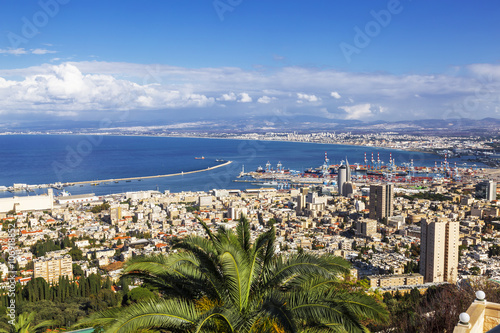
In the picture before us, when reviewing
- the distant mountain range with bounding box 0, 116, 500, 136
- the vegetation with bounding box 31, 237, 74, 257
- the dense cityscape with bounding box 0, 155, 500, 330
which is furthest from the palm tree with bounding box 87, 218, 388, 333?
the distant mountain range with bounding box 0, 116, 500, 136

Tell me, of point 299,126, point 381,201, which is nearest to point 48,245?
point 381,201

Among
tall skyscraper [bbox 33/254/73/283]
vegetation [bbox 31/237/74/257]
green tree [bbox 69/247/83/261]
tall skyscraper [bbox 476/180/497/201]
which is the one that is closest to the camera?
tall skyscraper [bbox 33/254/73/283]

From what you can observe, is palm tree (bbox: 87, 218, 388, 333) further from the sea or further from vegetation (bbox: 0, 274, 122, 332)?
the sea

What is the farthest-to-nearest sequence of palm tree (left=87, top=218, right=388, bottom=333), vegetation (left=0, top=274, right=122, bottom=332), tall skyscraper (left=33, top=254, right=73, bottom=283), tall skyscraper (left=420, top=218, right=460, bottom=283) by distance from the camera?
1. tall skyscraper (left=420, top=218, right=460, bottom=283)
2. tall skyscraper (left=33, top=254, right=73, bottom=283)
3. vegetation (left=0, top=274, right=122, bottom=332)
4. palm tree (left=87, top=218, right=388, bottom=333)

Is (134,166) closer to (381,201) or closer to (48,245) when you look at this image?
(381,201)

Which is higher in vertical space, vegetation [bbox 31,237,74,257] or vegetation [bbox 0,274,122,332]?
vegetation [bbox 0,274,122,332]

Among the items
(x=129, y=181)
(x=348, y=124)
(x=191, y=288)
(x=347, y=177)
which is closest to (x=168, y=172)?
(x=129, y=181)

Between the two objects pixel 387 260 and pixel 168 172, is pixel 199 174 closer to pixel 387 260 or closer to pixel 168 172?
pixel 168 172
